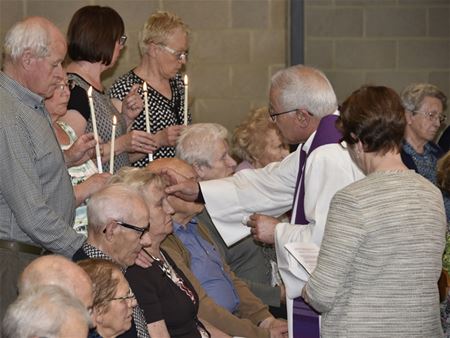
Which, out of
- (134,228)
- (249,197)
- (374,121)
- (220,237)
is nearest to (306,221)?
(249,197)

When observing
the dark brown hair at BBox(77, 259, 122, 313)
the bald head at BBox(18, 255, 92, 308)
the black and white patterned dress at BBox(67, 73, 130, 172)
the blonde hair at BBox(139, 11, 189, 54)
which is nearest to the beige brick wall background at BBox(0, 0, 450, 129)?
the blonde hair at BBox(139, 11, 189, 54)

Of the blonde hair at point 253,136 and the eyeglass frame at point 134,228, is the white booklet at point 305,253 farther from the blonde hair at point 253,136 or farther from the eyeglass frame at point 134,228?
the blonde hair at point 253,136

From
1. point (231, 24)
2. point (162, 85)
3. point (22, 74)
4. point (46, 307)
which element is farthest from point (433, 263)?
point (231, 24)

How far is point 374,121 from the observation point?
3.87 meters

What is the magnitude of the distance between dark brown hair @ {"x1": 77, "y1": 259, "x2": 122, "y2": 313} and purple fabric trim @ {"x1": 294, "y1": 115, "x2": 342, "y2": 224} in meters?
1.30

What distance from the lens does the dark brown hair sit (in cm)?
375

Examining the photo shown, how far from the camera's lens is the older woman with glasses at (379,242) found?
3.76 metres

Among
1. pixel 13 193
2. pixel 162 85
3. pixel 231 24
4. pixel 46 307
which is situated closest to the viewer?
pixel 46 307

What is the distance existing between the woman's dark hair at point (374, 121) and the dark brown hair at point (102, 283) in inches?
37.6

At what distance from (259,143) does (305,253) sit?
1.75m

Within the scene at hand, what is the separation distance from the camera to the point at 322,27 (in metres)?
8.02

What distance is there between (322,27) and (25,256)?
4.25 metres

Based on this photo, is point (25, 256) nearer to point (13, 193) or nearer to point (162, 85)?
point (13, 193)

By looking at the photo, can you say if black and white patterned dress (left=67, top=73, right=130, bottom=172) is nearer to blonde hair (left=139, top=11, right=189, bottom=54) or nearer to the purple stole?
blonde hair (left=139, top=11, right=189, bottom=54)
